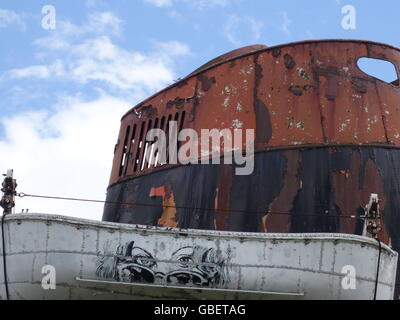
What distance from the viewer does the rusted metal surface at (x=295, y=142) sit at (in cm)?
1224

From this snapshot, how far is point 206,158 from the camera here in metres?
13.1

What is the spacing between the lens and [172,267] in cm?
1038

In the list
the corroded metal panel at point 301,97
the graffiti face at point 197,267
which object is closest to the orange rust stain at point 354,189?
the corroded metal panel at point 301,97

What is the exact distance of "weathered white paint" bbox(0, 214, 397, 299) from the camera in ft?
33.8

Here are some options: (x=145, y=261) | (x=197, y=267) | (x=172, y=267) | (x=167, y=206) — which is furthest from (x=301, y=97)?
(x=145, y=261)

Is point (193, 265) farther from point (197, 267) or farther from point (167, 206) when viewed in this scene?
point (167, 206)

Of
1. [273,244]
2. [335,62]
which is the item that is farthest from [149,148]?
[273,244]

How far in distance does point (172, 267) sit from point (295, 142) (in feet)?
11.2

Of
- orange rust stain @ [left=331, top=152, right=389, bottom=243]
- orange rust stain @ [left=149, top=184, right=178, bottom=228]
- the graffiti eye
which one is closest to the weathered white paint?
the graffiti eye

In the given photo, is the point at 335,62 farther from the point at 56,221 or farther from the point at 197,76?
the point at 56,221

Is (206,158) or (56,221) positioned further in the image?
(206,158)

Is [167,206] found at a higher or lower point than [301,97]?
lower

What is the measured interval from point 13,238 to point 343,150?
536 cm

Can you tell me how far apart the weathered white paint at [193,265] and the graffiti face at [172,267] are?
0.04 metres
